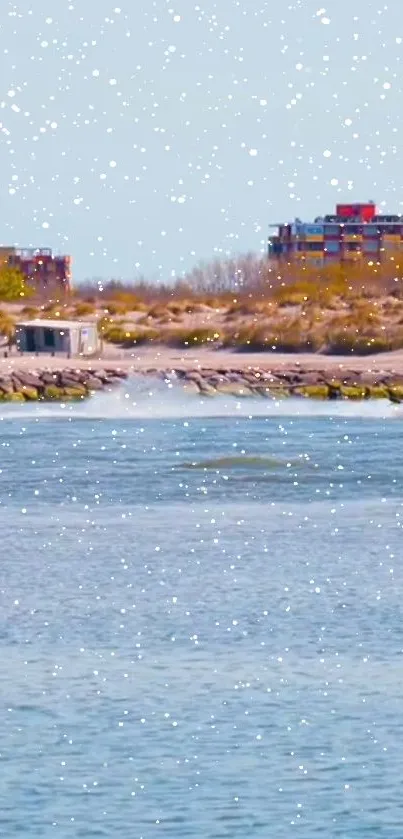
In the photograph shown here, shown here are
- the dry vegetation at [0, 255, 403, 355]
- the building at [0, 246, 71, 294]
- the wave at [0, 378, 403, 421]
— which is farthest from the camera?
the building at [0, 246, 71, 294]

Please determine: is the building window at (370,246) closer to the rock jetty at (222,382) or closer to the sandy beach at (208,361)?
the sandy beach at (208,361)

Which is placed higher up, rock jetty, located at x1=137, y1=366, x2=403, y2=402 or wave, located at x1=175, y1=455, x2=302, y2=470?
wave, located at x1=175, y1=455, x2=302, y2=470

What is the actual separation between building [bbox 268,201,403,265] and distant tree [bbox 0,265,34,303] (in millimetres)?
55489

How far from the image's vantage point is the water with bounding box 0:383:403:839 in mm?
14086

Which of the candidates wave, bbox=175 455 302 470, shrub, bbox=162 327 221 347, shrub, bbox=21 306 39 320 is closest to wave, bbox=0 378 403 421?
shrub, bbox=162 327 221 347

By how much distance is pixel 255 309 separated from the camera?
7356cm

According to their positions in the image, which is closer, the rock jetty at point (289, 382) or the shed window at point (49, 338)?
the rock jetty at point (289, 382)

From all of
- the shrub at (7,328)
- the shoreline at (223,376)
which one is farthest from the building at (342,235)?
the shoreline at (223,376)

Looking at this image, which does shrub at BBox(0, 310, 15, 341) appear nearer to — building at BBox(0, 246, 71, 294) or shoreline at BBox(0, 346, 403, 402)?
shoreline at BBox(0, 346, 403, 402)

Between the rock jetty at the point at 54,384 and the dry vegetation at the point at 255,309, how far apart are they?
872cm

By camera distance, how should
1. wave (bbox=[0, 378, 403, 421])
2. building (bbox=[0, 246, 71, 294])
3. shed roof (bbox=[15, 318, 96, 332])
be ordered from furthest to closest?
1. building (bbox=[0, 246, 71, 294])
2. shed roof (bbox=[15, 318, 96, 332])
3. wave (bbox=[0, 378, 403, 421])

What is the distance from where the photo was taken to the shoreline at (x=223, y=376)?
57250 millimetres

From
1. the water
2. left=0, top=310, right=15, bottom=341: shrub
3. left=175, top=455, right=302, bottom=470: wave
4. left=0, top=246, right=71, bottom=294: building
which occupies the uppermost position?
the water

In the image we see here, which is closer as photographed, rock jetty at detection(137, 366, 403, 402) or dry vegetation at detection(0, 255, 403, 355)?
rock jetty at detection(137, 366, 403, 402)
